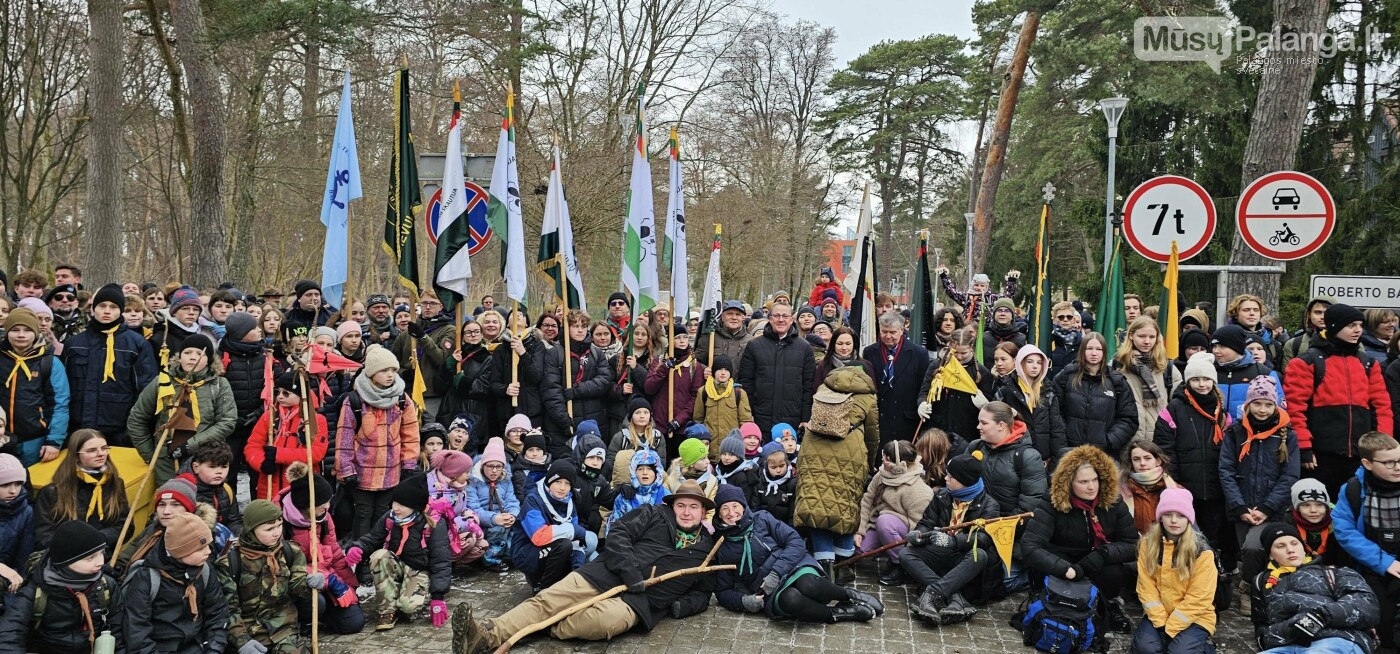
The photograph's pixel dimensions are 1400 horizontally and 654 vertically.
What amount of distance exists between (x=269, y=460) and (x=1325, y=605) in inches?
261

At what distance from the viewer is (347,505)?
21.8 feet

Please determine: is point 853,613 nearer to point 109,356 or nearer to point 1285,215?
point 1285,215

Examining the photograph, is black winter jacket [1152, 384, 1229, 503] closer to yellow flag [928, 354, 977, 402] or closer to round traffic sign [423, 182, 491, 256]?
yellow flag [928, 354, 977, 402]

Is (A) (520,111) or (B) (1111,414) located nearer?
(B) (1111,414)

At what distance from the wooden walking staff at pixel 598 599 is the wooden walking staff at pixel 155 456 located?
7.91ft

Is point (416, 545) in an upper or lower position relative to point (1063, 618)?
upper

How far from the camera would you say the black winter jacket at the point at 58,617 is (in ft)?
15.4

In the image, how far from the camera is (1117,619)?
19.5 feet

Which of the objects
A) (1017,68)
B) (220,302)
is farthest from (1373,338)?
(1017,68)

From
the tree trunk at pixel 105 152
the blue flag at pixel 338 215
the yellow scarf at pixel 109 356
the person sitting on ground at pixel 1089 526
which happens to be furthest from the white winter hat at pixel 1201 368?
the tree trunk at pixel 105 152

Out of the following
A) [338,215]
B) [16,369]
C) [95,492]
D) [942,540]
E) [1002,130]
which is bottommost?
A: [942,540]

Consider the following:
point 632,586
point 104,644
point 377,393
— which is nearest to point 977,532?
point 632,586

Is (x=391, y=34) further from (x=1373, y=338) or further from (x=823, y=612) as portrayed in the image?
(x=1373, y=338)

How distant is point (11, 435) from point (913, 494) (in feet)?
20.8
